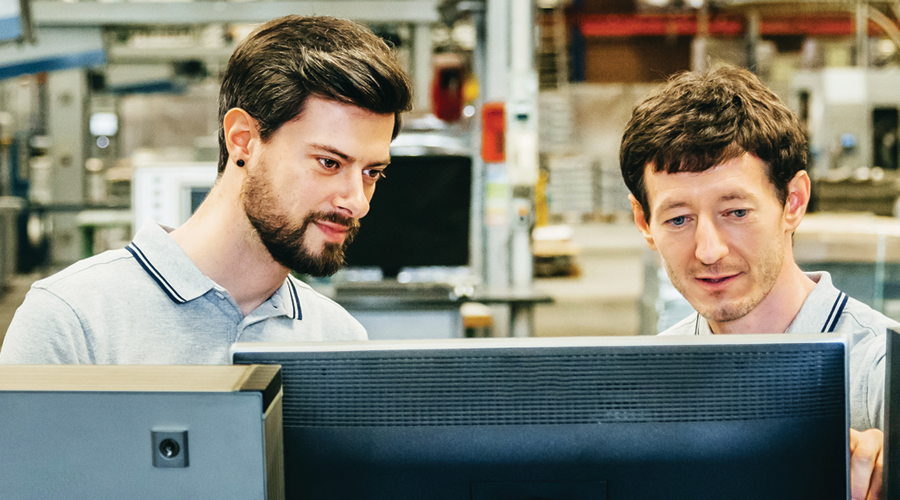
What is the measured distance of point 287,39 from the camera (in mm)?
1255

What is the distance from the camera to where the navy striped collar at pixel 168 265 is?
1201mm

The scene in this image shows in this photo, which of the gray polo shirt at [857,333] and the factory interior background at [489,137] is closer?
the gray polo shirt at [857,333]

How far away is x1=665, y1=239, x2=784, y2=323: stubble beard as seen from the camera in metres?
1.18

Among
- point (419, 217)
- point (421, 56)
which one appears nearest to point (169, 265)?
point (419, 217)

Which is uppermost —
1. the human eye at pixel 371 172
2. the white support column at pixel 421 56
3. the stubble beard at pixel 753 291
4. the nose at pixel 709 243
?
the white support column at pixel 421 56

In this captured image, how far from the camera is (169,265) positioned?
1.23m

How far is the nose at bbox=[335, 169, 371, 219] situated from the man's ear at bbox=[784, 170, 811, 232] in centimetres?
68

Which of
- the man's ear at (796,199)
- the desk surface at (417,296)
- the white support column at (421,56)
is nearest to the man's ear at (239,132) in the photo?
the man's ear at (796,199)

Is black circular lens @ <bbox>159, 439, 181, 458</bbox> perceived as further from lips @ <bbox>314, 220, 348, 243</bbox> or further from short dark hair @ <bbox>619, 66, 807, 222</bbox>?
short dark hair @ <bbox>619, 66, 807, 222</bbox>

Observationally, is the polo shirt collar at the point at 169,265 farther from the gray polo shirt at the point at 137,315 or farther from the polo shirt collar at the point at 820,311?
the polo shirt collar at the point at 820,311

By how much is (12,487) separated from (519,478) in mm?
451

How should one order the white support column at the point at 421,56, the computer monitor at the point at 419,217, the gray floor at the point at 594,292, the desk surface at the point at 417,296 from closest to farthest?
the desk surface at the point at 417,296
the computer monitor at the point at 419,217
the white support column at the point at 421,56
the gray floor at the point at 594,292

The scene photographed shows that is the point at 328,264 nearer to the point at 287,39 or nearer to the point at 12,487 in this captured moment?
the point at 287,39

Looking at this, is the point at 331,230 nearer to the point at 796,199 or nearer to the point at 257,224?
the point at 257,224
